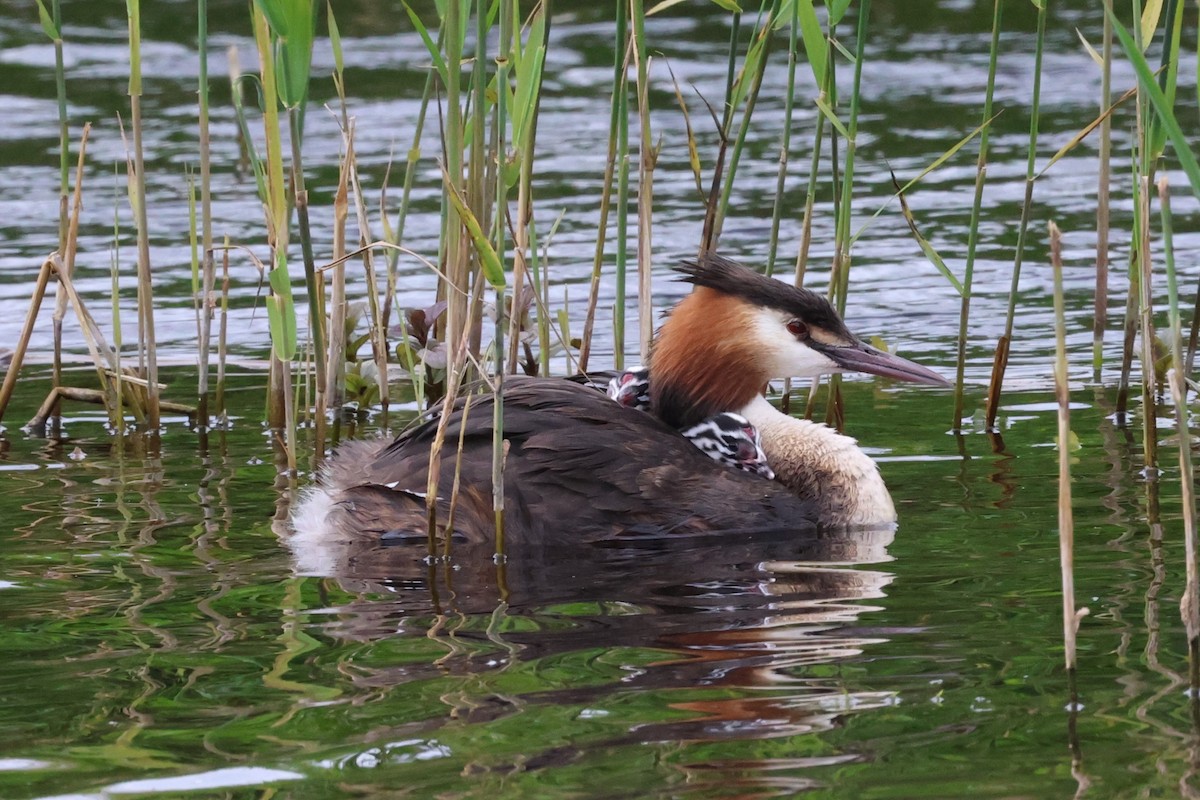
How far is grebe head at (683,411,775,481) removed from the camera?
5.63 m

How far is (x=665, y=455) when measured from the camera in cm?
539

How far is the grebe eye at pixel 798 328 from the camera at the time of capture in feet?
19.0

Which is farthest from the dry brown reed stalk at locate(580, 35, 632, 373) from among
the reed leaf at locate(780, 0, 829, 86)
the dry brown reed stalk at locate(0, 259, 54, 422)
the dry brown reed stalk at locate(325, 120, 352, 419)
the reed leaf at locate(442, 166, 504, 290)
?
the dry brown reed stalk at locate(0, 259, 54, 422)

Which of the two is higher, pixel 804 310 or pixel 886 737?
pixel 804 310

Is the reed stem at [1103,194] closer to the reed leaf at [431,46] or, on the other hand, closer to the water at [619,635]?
the water at [619,635]

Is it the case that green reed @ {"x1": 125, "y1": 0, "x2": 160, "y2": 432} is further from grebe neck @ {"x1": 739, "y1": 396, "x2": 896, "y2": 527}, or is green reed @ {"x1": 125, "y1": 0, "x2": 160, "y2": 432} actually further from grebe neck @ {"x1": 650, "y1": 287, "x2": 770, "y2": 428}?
grebe neck @ {"x1": 739, "y1": 396, "x2": 896, "y2": 527}

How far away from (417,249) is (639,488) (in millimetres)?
4753

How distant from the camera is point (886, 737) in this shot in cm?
346

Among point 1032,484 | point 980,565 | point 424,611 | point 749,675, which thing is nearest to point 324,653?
point 424,611

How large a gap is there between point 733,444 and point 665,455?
0.34 meters

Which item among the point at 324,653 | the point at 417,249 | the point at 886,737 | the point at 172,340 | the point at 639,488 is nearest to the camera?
the point at 886,737

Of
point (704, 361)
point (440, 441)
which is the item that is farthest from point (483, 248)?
point (704, 361)

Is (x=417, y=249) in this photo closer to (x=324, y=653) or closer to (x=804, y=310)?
(x=804, y=310)

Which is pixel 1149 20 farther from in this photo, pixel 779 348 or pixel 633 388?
pixel 633 388
